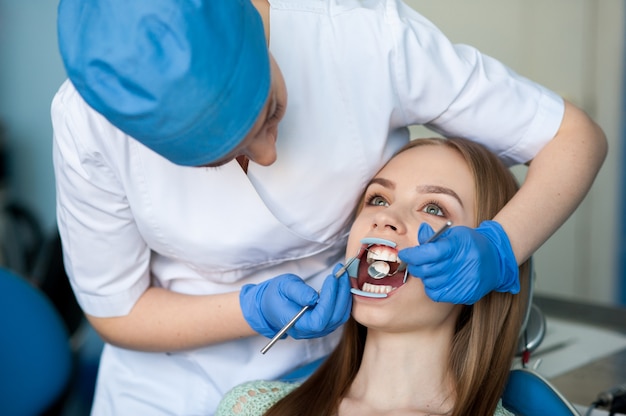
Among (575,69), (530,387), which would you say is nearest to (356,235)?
(530,387)

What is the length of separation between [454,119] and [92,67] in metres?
0.69

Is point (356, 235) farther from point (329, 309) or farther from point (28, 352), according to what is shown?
point (28, 352)

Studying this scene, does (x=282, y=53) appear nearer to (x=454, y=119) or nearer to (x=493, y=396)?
(x=454, y=119)

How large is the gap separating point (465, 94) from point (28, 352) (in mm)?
1177

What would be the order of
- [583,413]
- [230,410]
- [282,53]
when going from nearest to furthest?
[282,53] < [230,410] < [583,413]

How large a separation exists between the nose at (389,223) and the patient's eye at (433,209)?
0.07 meters

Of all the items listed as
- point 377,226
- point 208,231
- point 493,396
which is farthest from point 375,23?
point 493,396

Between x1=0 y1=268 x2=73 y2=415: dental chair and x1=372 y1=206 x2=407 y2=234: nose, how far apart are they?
946mm

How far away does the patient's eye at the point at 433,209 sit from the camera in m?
1.43

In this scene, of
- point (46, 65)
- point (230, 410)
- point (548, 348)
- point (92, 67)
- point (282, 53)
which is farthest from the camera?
point (46, 65)

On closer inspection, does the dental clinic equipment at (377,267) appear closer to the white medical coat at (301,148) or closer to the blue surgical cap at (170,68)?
the white medical coat at (301,148)

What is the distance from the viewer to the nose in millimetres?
1374

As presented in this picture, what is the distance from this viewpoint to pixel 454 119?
1460 mm

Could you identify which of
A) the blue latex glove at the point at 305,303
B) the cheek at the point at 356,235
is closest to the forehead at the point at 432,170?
the cheek at the point at 356,235
